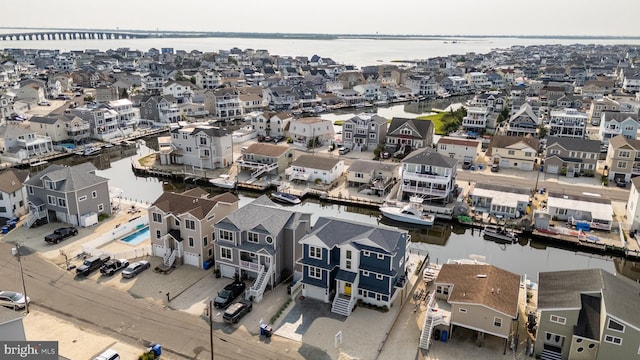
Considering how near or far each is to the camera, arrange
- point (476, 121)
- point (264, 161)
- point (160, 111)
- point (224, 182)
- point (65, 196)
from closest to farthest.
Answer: point (65, 196) → point (224, 182) → point (264, 161) → point (476, 121) → point (160, 111)

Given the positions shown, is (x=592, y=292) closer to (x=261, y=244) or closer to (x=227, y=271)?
(x=261, y=244)

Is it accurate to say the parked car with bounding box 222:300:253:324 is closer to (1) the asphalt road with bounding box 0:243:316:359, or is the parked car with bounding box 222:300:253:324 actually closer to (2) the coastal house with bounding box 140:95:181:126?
(1) the asphalt road with bounding box 0:243:316:359

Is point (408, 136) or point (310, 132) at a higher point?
point (310, 132)

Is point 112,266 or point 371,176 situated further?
point 371,176

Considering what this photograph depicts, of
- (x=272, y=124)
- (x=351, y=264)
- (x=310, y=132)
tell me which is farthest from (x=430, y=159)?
(x=272, y=124)

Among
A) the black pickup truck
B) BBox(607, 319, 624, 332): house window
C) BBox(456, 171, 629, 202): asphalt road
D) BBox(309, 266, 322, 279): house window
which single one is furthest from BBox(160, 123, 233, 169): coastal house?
BBox(607, 319, 624, 332): house window

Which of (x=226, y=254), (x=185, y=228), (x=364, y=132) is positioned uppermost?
(x=364, y=132)

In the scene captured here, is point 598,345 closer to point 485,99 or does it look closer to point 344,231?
point 344,231

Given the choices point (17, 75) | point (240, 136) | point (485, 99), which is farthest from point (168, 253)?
point (17, 75)

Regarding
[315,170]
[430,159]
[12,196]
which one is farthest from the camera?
[315,170]
